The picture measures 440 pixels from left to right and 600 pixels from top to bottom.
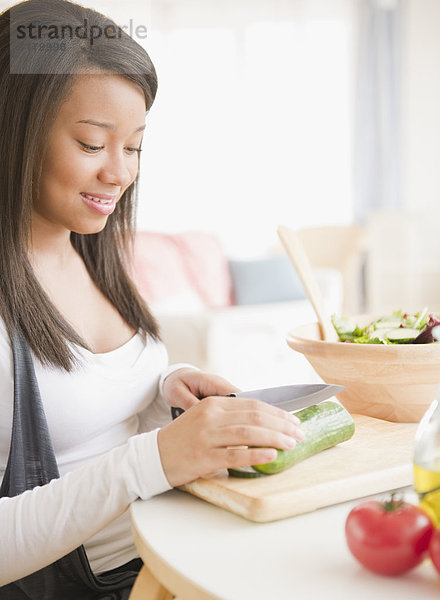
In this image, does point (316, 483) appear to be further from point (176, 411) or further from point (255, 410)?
point (176, 411)

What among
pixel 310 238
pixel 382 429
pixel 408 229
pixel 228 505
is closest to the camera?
pixel 228 505

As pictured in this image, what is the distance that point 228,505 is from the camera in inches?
34.2

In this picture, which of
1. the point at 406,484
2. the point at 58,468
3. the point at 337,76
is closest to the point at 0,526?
the point at 58,468

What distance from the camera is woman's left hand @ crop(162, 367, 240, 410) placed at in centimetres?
127

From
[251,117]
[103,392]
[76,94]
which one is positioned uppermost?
[251,117]

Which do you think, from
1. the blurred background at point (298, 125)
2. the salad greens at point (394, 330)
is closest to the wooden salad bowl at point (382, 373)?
the salad greens at point (394, 330)

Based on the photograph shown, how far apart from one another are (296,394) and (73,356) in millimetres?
394

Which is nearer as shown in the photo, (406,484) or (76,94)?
(406,484)

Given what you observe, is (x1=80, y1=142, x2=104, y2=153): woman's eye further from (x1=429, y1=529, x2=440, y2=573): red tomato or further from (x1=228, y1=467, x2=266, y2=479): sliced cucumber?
(x1=429, y1=529, x2=440, y2=573): red tomato

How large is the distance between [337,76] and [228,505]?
21.8ft

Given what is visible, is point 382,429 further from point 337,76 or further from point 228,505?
point 337,76

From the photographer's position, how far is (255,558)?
758 mm

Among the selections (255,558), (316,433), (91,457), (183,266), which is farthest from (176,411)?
(183,266)

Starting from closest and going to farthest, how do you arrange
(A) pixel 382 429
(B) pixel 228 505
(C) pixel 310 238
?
(B) pixel 228 505, (A) pixel 382 429, (C) pixel 310 238
